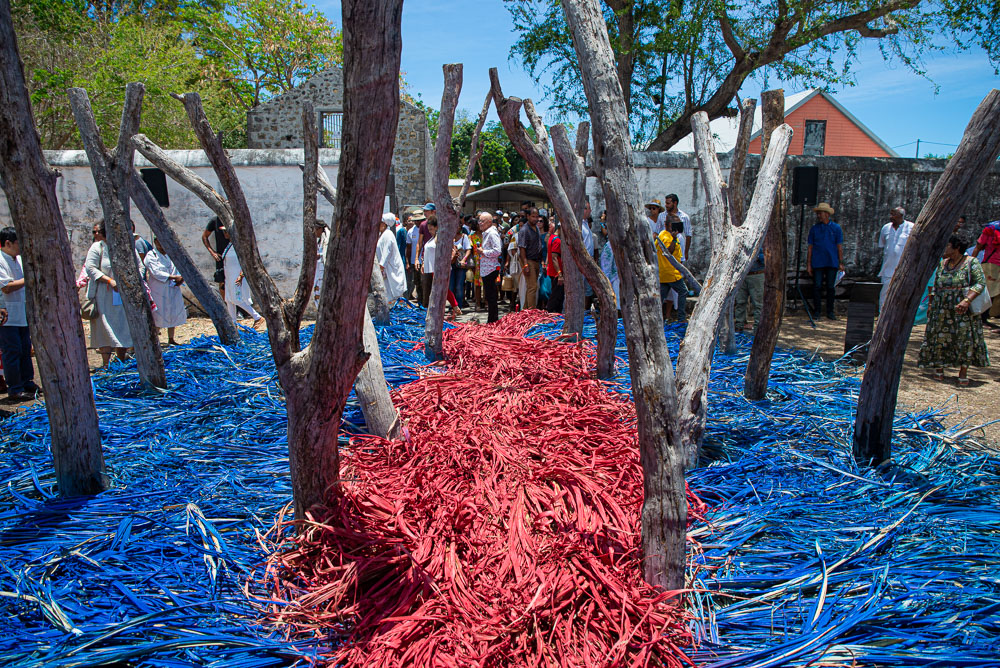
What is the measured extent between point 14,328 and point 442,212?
386 centimetres

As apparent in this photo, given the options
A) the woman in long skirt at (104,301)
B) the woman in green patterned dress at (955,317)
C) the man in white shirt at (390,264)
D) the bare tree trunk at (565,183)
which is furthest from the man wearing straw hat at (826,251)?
the woman in long skirt at (104,301)

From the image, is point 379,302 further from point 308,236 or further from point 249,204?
point 308,236

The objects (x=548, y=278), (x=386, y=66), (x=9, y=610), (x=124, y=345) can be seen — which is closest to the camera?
(x=386, y=66)

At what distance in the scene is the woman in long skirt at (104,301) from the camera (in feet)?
19.6

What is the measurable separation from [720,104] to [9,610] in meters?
14.8

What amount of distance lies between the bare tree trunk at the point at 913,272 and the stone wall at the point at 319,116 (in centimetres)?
1478

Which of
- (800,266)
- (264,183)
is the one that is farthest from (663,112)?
(264,183)

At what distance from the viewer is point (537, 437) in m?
4.00

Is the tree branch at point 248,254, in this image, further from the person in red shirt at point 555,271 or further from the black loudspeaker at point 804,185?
the black loudspeaker at point 804,185

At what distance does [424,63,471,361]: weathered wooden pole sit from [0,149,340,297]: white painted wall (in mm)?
3860

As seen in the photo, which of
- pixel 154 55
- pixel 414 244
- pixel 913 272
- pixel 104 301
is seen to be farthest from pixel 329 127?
pixel 913 272

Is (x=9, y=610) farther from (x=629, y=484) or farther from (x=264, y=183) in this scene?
(x=264, y=183)

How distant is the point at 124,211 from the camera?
5.30 m

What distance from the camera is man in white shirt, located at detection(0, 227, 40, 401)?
5270 mm
